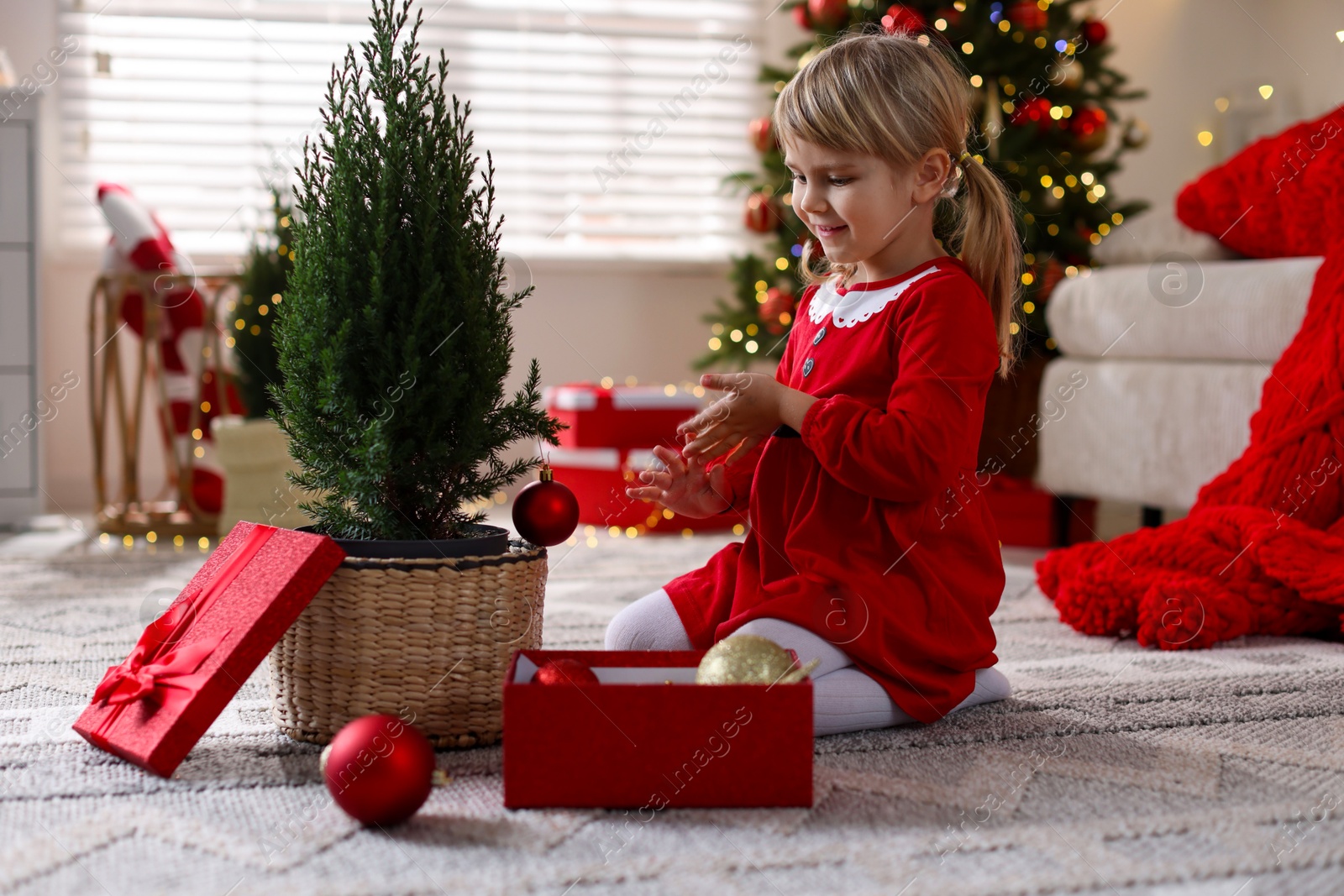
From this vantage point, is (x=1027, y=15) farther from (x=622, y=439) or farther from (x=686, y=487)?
(x=686, y=487)

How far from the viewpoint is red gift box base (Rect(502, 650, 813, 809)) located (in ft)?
2.93

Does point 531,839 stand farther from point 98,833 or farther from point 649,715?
point 98,833

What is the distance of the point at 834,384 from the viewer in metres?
1.19

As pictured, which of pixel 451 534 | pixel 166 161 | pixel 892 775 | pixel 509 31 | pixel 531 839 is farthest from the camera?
pixel 509 31

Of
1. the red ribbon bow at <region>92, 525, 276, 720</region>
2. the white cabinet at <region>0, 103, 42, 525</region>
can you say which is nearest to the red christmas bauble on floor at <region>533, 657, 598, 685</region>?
the red ribbon bow at <region>92, 525, 276, 720</region>

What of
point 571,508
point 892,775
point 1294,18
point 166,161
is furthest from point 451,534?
point 1294,18

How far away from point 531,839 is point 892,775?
33 centimetres

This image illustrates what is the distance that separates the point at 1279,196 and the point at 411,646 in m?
1.64

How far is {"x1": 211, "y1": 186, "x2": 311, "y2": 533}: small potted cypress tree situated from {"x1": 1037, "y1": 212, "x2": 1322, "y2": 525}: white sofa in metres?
1.54

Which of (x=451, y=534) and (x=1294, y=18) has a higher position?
(x=1294, y=18)

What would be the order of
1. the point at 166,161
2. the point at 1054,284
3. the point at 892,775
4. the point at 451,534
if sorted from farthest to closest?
the point at 166,161 < the point at 1054,284 < the point at 451,534 < the point at 892,775

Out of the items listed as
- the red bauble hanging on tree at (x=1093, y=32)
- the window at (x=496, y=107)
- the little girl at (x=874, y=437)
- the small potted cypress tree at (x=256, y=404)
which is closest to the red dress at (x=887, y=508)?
the little girl at (x=874, y=437)

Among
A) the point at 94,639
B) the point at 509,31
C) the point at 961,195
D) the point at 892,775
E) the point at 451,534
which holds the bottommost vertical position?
the point at 94,639

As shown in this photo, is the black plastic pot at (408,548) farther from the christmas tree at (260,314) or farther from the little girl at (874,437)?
the christmas tree at (260,314)
